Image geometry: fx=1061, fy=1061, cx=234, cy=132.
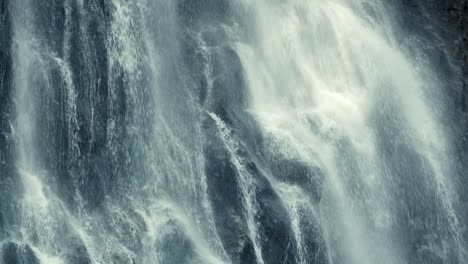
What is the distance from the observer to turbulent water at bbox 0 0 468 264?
30984 mm

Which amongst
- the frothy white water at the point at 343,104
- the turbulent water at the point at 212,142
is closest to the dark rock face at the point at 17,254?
the turbulent water at the point at 212,142

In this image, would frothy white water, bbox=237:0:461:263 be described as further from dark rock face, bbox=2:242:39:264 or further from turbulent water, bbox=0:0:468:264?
dark rock face, bbox=2:242:39:264

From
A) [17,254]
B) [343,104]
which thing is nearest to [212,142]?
[343,104]

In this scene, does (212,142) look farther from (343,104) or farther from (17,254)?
(17,254)

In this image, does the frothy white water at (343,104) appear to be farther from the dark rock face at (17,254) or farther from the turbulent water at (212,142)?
the dark rock face at (17,254)

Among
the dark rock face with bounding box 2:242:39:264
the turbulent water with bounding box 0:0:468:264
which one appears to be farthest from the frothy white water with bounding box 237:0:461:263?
the dark rock face with bounding box 2:242:39:264

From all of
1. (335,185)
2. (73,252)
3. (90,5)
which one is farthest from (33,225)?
(335,185)

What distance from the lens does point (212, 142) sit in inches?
1284

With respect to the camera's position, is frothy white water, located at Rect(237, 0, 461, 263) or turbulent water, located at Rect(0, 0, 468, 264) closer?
turbulent water, located at Rect(0, 0, 468, 264)

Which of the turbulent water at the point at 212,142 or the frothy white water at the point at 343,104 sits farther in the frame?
the frothy white water at the point at 343,104

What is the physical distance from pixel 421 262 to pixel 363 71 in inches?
278

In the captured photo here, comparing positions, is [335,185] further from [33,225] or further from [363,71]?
[33,225]

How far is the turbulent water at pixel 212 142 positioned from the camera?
3098 cm

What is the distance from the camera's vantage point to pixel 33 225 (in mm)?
29922
